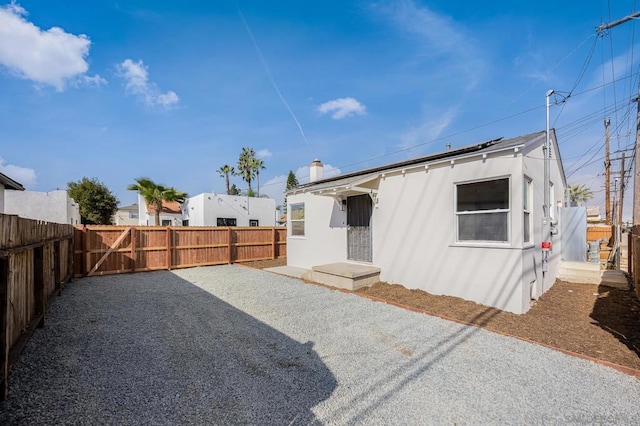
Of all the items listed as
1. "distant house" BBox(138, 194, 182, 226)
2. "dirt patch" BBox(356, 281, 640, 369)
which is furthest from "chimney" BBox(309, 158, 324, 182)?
"distant house" BBox(138, 194, 182, 226)

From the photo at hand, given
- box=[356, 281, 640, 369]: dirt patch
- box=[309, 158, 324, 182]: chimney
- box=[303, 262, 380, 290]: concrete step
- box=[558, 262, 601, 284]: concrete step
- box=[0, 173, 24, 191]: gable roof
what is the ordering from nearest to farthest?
box=[356, 281, 640, 369]: dirt patch → box=[303, 262, 380, 290]: concrete step → box=[558, 262, 601, 284]: concrete step → box=[0, 173, 24, 191]: gable roof → box=[309, 158, 324, 182]: chimney

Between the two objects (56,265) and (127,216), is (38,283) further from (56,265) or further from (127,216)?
(127,216)

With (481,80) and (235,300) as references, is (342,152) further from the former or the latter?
(235,300)

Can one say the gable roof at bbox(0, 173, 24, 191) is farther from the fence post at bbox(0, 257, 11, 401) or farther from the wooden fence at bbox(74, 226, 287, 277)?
the fence post at bbox(0, 257, 11, 401)

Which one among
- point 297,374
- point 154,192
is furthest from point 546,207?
point 154,192

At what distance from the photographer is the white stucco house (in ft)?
18.9

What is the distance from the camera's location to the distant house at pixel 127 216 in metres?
31.9

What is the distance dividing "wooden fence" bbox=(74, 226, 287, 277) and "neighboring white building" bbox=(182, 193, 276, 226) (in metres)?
7.76

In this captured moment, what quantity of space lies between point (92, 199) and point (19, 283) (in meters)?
25.8

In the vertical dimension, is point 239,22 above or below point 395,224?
above

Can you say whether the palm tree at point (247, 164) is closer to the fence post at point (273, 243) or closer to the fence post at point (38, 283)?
the fence post at point (273, 243)

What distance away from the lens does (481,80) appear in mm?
11375

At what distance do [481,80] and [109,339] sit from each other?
45.6ft

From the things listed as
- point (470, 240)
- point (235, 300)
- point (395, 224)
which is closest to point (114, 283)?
point (235, 300)
